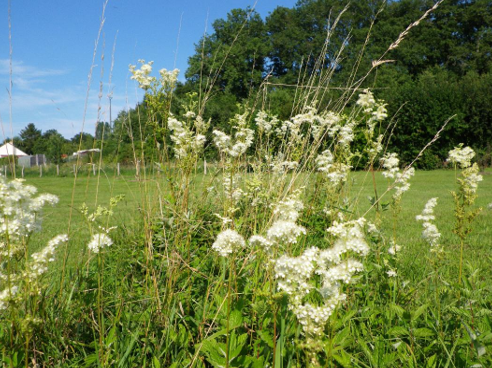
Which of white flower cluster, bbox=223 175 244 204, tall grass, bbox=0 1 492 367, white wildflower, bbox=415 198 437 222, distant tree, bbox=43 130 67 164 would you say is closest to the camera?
tall grass, bbox=0 1 492 367

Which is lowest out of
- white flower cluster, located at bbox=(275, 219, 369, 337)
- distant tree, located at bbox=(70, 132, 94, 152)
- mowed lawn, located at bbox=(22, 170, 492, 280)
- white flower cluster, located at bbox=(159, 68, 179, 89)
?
mowed lawn, located at bbox=(22, 170, 492, 280)

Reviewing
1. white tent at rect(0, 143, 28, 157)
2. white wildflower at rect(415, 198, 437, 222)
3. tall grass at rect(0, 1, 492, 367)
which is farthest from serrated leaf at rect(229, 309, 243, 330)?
white tent at rect(0, 143, 28, 157)

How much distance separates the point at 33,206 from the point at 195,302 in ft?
3.18

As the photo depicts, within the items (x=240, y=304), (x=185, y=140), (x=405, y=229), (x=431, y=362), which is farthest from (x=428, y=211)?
(x=405, y=229)

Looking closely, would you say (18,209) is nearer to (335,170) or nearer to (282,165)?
(282,165)

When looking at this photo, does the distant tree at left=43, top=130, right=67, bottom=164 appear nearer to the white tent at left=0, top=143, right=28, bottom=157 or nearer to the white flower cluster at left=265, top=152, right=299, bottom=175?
the white tent at left=0, top=143, right=28, bottom=157

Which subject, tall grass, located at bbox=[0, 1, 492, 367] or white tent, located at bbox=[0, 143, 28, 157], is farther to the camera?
white tent, located at bbox=[0, 143, 28, 157]

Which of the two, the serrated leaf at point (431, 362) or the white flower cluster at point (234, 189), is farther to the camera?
the white flower cluster at point (234, 189)

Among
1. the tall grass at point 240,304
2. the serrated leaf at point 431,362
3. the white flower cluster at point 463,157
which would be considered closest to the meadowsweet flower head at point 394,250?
the tall grass at point 240,304

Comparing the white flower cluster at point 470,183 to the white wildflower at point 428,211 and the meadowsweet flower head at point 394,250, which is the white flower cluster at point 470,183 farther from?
the meadowsweet flower head at point 394,250

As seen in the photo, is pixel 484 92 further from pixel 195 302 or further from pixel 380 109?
pixel 195 302

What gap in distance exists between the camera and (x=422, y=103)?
18.4 m

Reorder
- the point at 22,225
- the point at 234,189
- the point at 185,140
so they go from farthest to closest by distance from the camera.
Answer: the point at 234,189 < the point at 185,140 < the point at 22,225

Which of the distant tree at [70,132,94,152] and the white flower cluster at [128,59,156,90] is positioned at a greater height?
the white flower cluster at [128,59,156,90]
